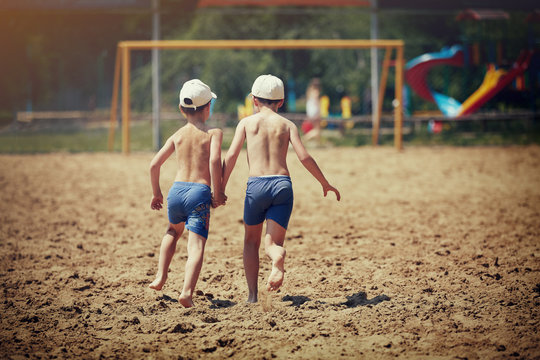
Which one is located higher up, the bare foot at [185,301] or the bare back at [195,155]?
the bare back at [195,155]

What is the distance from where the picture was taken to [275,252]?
423 centimetres

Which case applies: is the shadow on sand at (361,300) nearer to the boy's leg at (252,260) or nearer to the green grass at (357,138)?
the boy's leg at (252,260)

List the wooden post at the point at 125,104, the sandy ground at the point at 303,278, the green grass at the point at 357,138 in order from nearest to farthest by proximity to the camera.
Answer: the sandy ground at the point at 303,278 < the wooden post at the point at 125,104 < the green grass at the point at 357,138

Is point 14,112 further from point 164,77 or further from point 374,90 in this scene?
point 374,90

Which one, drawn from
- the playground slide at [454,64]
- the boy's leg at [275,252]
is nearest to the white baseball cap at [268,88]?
the boy's leg at [275,252]

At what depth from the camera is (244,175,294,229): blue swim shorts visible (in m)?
4.28

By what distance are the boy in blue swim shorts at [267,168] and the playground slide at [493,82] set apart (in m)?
13.7

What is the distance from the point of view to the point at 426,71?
18.0 meters

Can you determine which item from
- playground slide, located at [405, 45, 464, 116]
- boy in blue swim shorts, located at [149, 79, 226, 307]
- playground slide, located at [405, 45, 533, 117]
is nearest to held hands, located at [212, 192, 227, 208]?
boy in blue swim shorts, located at [149, 79, 226, 307]

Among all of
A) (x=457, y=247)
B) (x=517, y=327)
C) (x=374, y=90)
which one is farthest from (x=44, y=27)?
(x=517, y=327)

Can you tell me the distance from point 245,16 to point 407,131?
833cm

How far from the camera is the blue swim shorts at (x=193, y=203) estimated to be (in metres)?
4.32

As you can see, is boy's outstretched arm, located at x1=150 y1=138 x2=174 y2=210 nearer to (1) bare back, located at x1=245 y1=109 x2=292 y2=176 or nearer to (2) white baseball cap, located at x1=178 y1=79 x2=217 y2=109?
(2) white baseball cap, located at x1=178 y1=79 x2=217 y2=109

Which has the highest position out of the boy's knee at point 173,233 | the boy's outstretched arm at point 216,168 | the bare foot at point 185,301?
the boy's outstretched arm at point 216,168
